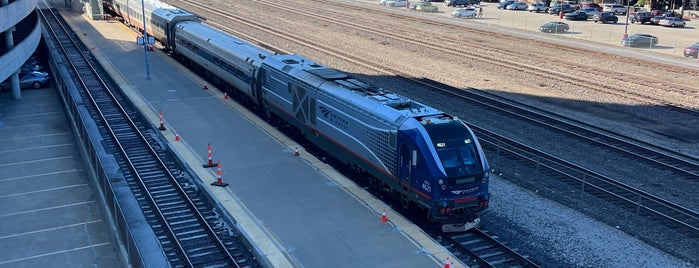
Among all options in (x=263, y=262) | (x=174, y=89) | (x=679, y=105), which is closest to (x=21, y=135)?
(x=174, y=89)

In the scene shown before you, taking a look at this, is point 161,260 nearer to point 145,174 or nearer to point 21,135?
point 145,174

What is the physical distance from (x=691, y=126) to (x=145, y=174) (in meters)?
26.2

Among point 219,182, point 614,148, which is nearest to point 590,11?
point 614,148

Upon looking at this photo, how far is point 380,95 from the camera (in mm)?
22172

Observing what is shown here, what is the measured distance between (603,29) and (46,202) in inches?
2483

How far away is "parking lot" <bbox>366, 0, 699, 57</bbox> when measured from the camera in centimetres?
5997

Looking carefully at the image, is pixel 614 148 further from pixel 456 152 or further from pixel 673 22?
pixel 673 22

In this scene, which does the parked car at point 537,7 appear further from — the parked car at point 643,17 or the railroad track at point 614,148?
the railroad track at point 614,148

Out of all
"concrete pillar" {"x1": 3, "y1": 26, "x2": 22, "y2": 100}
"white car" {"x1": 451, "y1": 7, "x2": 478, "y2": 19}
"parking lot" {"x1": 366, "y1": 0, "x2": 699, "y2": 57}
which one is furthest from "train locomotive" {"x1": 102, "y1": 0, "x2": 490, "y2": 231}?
"white car" {"x1": 451, "y1": 7, "x2": 478, "y2": 19}

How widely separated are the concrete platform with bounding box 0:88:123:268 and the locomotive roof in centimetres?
945

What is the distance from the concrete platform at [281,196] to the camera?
17.4 meters

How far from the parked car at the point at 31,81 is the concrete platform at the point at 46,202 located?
586 centimetres

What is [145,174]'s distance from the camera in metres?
24.4

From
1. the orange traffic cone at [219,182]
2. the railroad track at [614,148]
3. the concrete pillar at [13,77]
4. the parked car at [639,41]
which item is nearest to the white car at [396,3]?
the parked car at [639,41]
